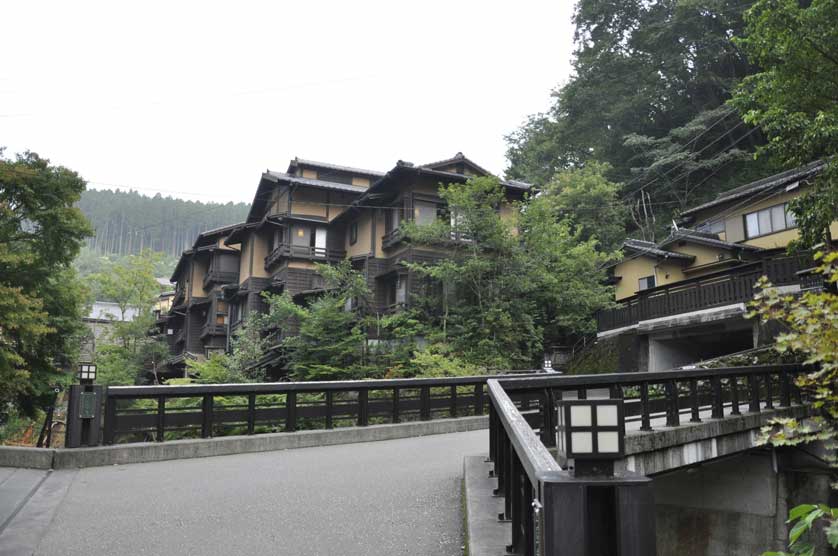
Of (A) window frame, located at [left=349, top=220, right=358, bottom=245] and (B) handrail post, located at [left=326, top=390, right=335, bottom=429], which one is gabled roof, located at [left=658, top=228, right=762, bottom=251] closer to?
(A) window frame, located at [left=349, top=220, right=358, bottom=245]

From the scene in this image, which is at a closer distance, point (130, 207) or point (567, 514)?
point (567, 514)

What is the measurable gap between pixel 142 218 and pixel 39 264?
356 ft

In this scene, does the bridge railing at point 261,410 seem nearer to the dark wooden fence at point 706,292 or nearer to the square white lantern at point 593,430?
the square white lantern at point 593,430

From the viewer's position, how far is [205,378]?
83.8ft

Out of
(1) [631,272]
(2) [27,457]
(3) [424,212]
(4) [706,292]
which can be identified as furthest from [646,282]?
(2) [27,457]

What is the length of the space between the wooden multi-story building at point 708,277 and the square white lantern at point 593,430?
17239 mm

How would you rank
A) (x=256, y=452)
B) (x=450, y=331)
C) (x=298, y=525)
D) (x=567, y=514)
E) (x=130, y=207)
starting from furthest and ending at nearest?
(x=130, y=207), (x=450, y=331), (x=256, y=452), (x=298, y=525), (x=567, y=514)

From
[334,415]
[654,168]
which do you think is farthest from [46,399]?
[654,168]

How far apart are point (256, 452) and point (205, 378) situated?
16431 mm

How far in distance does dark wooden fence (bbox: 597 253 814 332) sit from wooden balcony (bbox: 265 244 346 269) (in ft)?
47.2

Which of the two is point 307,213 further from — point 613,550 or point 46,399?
point 613,550

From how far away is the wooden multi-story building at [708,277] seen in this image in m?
20.8

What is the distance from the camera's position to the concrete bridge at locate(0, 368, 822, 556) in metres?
5.36

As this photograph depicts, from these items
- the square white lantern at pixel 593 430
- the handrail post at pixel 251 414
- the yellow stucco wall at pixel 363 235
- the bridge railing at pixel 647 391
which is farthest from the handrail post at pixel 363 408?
the yellow stucco wall at pixel 363 235
